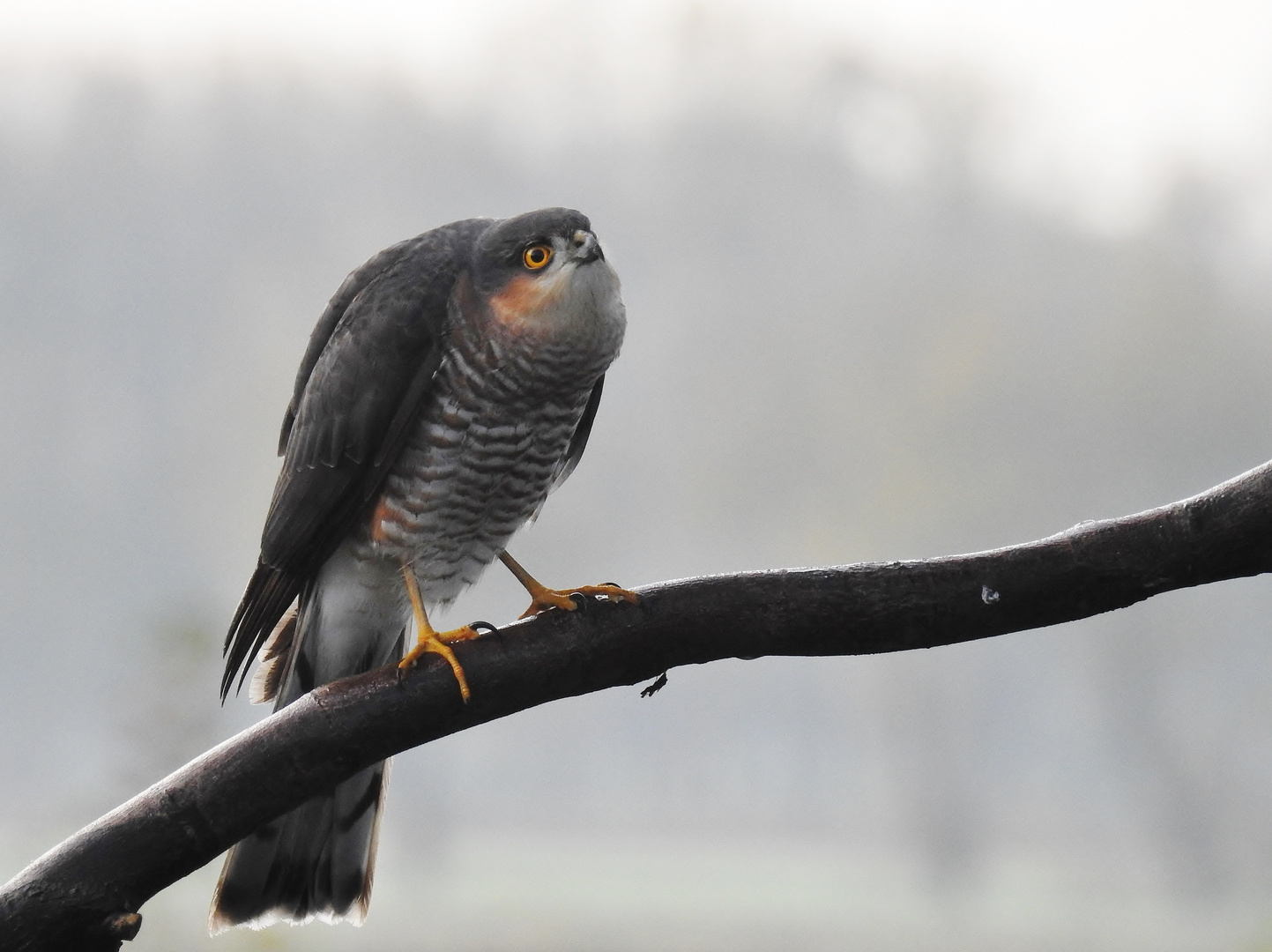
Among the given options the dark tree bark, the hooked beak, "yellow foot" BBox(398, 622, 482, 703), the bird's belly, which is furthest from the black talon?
the hooked beak

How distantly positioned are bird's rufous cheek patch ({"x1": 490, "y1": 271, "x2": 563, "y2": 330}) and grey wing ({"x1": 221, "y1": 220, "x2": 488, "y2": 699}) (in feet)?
0.27

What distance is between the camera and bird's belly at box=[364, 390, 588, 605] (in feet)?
4.46

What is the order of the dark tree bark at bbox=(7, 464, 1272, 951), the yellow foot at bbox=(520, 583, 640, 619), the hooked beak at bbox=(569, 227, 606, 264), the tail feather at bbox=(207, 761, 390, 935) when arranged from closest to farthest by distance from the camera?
the dark tree bark at bbox=(7, 464, 1272, 951)
the yellow foot at bbox=(520, 583, 640, 619)
the hooked beak at bbox=(569, 227, 606, 264)
the tail feather at bbox=(207, 761, 390, 935)

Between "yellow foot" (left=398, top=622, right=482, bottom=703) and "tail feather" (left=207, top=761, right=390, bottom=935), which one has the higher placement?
"yellow foot" (left=398, top=622, right=482, bottom=703)

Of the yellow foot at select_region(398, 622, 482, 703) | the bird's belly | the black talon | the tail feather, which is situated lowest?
the tail feather

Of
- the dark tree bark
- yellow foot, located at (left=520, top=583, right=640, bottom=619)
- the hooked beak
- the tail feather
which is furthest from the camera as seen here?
the tail feather

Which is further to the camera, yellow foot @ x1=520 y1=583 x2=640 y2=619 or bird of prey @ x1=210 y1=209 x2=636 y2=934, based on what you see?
bird of prey @ x1=210 y1=209 x2=636 y2=934

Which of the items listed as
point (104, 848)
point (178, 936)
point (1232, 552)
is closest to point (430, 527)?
point (104, 848)

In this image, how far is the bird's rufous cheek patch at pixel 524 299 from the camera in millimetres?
1292

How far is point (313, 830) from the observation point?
1479mm

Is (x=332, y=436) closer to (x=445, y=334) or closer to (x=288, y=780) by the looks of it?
(x=445, y=334)

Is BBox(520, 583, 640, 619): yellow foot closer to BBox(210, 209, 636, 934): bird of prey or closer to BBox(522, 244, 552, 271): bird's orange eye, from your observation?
BBox(210, 209, 636, 934): bird of prey

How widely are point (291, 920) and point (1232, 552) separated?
3.85 feet

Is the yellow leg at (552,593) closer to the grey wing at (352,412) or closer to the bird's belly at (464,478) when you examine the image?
the bird's belly at (464,478)
